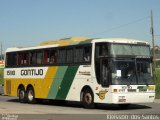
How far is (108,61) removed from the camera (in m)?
21.1

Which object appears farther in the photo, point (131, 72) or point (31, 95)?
point (31, 95)

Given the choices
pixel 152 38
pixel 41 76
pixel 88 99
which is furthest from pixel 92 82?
pixel 152 38

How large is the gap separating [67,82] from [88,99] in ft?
7.16

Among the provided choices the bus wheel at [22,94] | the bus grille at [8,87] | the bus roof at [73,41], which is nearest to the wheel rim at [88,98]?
the bus roof at [73,41]

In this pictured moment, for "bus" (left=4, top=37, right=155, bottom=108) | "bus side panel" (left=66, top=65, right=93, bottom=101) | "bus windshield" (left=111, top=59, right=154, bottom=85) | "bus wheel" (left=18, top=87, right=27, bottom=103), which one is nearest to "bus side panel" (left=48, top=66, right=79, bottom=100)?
"bus" (left=4, top=37, right=155, bottom=108)

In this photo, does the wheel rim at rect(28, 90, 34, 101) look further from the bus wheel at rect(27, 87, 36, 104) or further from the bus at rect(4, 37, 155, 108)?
the bus at rect(4, 37, 155, 108)

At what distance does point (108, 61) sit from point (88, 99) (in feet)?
7.95

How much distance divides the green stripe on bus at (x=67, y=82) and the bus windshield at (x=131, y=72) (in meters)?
2.79

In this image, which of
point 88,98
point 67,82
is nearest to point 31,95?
point 67,82

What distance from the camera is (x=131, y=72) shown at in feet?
70.2

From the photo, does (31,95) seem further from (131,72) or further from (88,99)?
(131,72)

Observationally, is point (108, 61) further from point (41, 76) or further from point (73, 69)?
point (41, 76)

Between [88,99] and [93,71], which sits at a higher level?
[93,71]

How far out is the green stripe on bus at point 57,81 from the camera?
2441 cm
